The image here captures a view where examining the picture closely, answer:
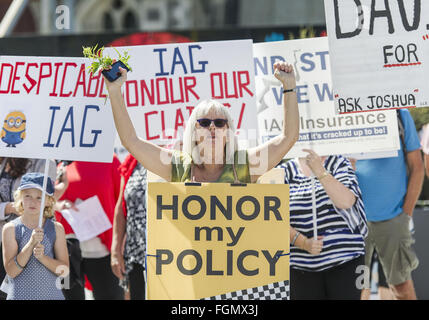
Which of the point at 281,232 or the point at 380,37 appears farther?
the point at 380,37

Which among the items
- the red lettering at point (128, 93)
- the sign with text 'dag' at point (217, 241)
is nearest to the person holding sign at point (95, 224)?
the red lettering at point (128, 93)

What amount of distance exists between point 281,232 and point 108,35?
578 cm

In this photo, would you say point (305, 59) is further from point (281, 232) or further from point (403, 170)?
point (281, 232)

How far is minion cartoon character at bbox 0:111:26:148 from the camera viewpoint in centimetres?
452

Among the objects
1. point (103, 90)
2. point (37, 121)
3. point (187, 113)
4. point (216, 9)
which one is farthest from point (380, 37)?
point (216, 9)

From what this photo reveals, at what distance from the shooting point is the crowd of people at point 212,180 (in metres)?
3.89

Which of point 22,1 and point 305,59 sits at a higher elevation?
point 22,1

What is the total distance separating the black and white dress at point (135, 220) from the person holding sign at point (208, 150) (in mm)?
1192

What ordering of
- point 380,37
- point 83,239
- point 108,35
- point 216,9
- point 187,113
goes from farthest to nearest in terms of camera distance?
point 216,9 < point 108,35 < point 83,239 < point 187,113 < point 380,37

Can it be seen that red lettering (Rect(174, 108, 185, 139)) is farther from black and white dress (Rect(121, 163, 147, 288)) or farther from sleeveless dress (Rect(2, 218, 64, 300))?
sleeveless dress (Rect(2, 218, 64, 300))

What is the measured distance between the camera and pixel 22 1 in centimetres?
527

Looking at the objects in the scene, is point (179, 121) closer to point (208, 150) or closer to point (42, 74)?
point (42, 74)

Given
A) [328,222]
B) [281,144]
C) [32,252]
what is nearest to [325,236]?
[328,222]

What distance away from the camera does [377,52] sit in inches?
172
